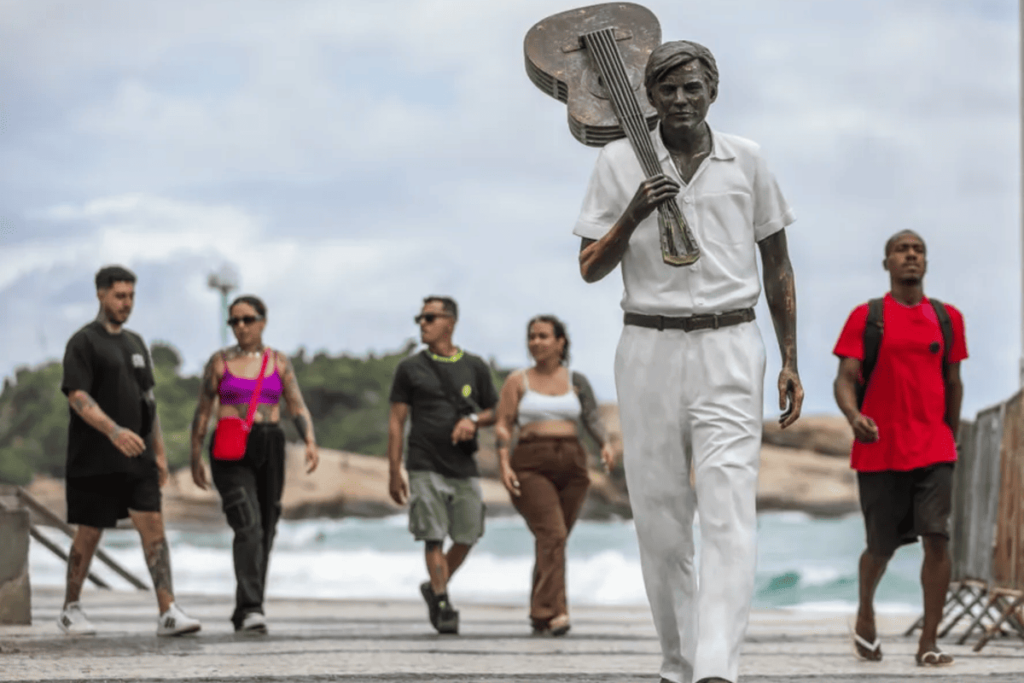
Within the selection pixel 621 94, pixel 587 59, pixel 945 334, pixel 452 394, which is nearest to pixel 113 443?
pixel 452 394

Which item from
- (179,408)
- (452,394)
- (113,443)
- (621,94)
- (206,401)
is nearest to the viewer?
(621,94)

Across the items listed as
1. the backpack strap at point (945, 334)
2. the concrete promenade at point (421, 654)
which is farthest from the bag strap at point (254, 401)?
the backpack strap at point (945, 334)

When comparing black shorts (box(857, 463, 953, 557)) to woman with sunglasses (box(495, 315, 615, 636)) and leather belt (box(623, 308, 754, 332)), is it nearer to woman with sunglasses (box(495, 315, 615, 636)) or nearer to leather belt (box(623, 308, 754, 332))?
woman with sunglasses (box(495, 315, 615, 636))

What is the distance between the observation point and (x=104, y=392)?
1035 centimetres

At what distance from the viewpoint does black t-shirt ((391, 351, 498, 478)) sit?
11406 millimetres

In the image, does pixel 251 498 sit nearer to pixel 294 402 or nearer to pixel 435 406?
pixel 294 402

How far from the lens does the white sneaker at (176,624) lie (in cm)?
1022

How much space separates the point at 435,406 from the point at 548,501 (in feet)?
3.11

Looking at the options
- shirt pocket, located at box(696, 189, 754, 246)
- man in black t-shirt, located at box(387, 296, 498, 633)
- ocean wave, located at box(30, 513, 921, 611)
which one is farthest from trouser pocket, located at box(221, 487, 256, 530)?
ocean wave, located at box(30, 513, 921, 611)

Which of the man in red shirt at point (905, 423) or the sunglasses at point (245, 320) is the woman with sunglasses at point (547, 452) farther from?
the man in red shirt at point (905, 423)

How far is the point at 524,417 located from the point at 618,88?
5.26 metres

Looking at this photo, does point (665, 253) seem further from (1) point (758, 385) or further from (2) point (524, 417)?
(2) point (524, 417)

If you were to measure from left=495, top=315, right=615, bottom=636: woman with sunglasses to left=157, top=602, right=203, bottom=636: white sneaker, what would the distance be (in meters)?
2.10

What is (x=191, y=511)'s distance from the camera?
6306cm
